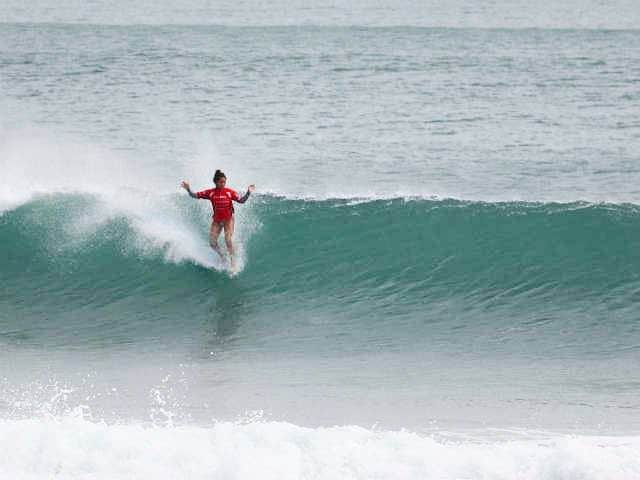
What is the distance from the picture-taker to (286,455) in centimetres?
966

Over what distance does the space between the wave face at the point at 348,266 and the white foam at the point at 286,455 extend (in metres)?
3.91

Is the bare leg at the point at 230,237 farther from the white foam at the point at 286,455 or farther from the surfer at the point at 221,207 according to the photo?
the white foam at the point at 286,455

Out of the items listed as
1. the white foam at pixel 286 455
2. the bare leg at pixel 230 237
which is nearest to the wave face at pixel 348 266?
the bare leg at pixel 230 237

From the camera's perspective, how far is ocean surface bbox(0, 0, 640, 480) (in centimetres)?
990

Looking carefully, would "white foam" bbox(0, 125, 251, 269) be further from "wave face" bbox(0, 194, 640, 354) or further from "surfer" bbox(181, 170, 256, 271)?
"surfer" bbox(181, 170, 256, 271)

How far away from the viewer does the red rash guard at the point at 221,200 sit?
1533 centimetres

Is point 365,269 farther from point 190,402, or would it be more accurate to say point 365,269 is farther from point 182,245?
point 190,402

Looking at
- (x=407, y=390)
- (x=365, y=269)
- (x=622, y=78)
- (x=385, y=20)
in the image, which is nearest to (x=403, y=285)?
(x=365, y=269)

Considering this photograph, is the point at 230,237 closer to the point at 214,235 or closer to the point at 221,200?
the point at 214,235

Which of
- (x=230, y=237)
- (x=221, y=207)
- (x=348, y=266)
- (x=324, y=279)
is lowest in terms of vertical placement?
(x=324, y=279)

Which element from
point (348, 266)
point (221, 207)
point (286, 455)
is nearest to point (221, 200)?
point (221, 207)

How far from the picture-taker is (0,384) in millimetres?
11859

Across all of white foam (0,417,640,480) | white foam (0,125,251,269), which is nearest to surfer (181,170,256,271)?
white foam (0,125,251,269)

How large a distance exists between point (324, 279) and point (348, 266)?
0.56 metres
